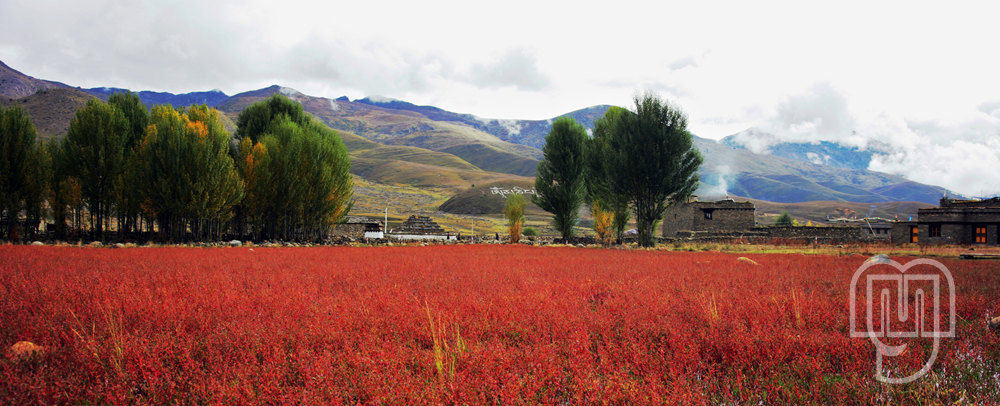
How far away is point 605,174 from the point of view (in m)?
35.8

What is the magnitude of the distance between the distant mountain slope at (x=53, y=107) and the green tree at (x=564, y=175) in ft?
546

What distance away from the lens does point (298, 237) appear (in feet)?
105

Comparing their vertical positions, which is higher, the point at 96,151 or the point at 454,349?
the point at 96,151

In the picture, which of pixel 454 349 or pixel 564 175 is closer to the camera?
pixel 454 349

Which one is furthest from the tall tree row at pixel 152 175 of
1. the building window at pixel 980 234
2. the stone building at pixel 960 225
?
the building window at pixel 980 234

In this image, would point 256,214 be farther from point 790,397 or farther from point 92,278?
point 790,397

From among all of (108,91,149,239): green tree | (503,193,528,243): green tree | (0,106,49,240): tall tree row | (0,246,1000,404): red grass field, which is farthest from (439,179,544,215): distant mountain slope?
(0,246,1000,404): red grass field

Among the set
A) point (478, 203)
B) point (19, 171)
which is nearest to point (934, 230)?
point (19, 171)

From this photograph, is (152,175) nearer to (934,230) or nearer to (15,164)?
(15,164)

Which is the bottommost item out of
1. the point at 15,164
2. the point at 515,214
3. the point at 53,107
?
the point at 515,214

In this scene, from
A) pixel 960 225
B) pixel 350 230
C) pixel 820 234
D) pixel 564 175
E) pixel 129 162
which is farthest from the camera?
pixel 350 230

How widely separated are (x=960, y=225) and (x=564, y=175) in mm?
27450

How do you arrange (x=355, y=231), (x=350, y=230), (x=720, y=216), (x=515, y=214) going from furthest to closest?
(x=355, y=231) → (x=350, y=230) → (x=515, y=214) → (x=720, y=216)

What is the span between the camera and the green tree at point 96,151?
26.2 meters
